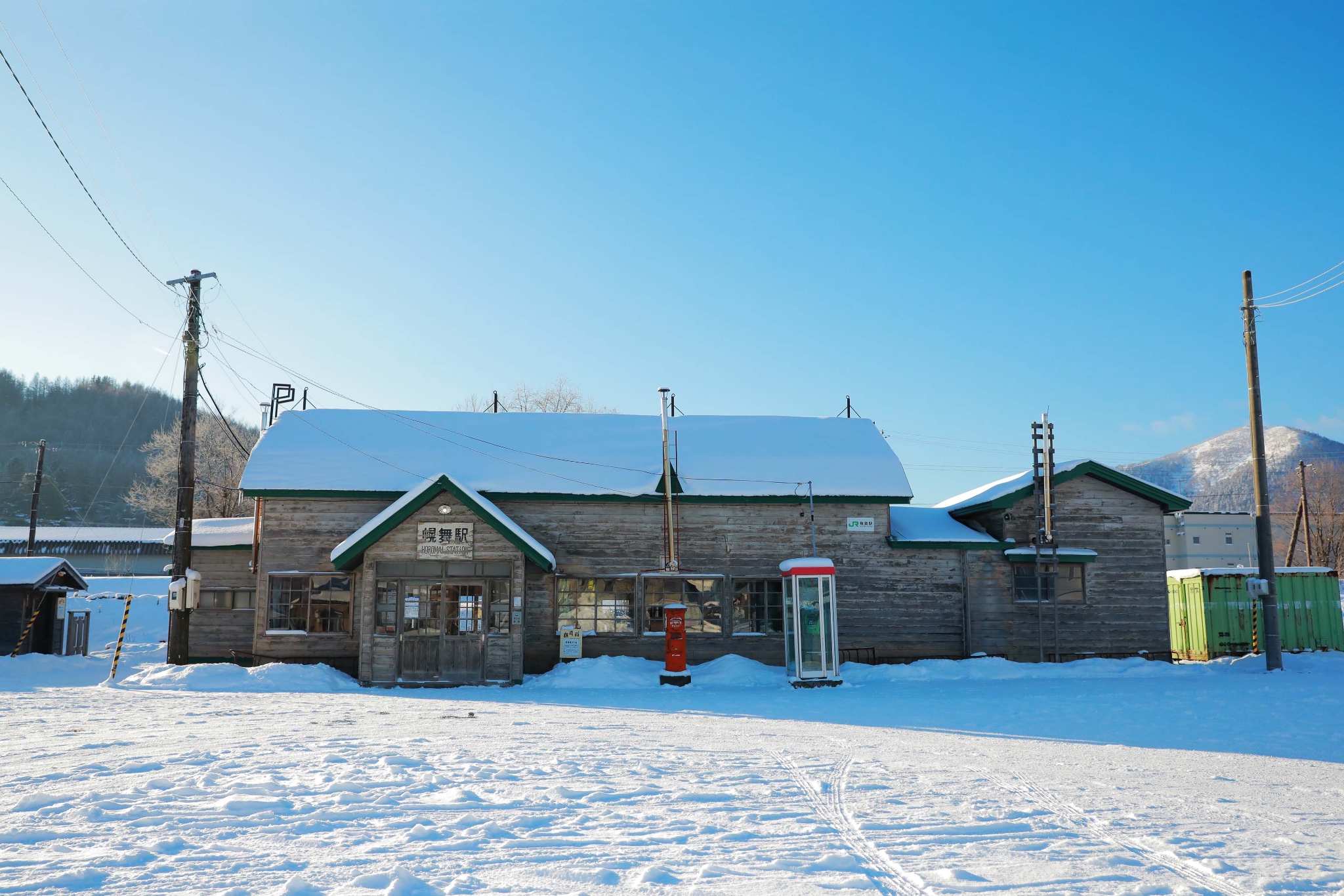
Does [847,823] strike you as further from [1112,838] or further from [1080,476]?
[1080,476]

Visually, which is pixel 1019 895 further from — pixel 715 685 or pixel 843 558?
pixel 843 558

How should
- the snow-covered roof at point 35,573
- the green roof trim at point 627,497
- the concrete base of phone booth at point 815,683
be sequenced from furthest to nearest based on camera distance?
1. the snow-covered roof at point 35,573
2. the green roof trim at point 627,497
3. the concrete base of phone booth at point 815,683

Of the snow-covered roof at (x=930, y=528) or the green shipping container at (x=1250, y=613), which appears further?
the green shipping container at (x=1250, y=613)

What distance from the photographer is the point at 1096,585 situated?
22156 millimetres

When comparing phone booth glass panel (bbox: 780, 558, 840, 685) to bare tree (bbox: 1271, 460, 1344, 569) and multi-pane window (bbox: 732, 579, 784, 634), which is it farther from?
bare tree (bbox: 1271, 460, 1344, 569)

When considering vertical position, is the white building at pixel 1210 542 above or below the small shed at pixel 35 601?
above

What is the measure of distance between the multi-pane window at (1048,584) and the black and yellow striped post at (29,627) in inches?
938

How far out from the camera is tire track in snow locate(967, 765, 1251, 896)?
211 inches

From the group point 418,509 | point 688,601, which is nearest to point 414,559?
point 418,509

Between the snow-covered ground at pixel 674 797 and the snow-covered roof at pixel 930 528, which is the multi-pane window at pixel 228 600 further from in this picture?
the snow-covered roof at pixel 930 528

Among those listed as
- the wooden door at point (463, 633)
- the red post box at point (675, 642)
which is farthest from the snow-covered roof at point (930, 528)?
the wooden door at point (463, 633)

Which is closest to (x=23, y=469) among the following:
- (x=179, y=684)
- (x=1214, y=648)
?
(x=179, y=684)

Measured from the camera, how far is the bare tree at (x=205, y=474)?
48125 millimetres

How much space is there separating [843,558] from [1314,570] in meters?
13.8
